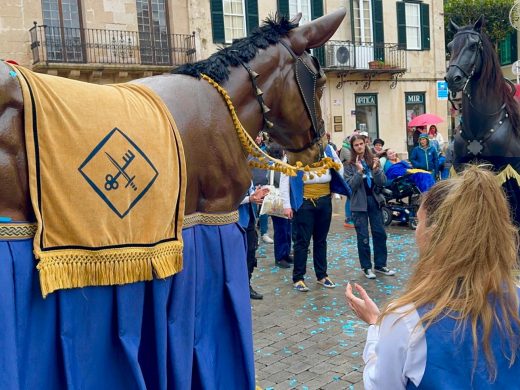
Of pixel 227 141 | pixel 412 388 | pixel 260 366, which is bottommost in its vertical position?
pixel 260 366

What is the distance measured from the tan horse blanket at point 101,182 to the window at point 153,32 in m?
15.7

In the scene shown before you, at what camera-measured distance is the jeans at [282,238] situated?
26.1ft

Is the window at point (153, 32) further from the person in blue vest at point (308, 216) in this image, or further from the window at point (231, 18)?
the person in blue vest at point (308, 216)

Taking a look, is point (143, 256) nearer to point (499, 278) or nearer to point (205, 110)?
point (205, 110)

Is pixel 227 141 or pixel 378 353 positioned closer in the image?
pixel 378 353

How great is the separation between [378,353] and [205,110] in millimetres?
1507

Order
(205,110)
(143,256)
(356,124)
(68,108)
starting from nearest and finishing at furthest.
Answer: (68,108) < (143,256) < (205,110) < (356,124)

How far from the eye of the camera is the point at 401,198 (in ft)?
34.2

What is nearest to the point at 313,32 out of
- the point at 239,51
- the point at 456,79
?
the point at 239,51

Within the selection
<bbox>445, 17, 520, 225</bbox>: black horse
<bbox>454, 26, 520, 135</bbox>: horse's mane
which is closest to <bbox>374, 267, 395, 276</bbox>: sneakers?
<bbox>445, 17, 520, 225</bbox>: black horse

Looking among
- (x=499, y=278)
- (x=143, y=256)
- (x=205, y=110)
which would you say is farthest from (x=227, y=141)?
(x=499, y=278)

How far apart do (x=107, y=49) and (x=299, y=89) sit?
1488 centimetres

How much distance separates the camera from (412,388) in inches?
64.6

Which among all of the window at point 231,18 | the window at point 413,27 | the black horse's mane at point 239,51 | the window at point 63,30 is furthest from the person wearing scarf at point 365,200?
the window at point 413,27
